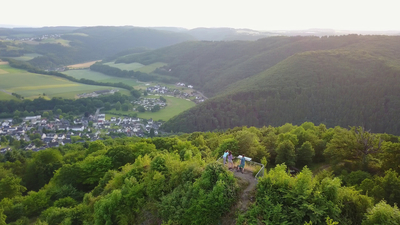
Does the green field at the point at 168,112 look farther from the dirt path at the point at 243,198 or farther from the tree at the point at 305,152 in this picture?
the dirt path at the point at 243,198

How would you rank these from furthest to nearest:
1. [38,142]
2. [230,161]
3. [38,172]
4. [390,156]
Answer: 1. [38,142]
2. [38,172]
3. [390,156]
4. [230,161]

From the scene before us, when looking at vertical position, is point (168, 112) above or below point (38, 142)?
below

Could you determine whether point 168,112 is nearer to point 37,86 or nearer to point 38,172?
point 37,86

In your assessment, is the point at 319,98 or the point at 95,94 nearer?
the point at 319,98

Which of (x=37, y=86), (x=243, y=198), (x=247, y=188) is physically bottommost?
(x=37, y=86)

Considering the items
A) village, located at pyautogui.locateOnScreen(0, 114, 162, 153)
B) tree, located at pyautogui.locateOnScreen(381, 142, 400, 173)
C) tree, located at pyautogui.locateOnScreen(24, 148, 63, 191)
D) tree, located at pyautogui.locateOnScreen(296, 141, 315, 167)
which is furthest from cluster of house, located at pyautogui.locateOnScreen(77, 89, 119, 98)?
tree, located at pyautogui.locateOnScreen(381, 142, 400, 173)

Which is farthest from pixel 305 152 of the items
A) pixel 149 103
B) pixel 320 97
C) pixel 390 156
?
pixel 149 103

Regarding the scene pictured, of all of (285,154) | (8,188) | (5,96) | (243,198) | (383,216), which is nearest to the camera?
(383,216)
